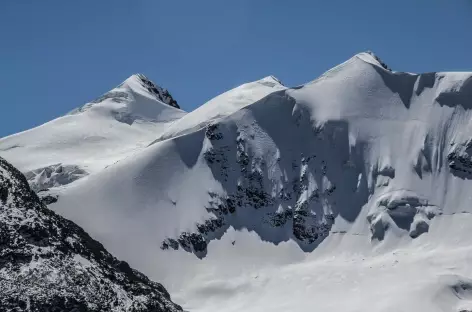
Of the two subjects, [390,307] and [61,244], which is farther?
[390,307]

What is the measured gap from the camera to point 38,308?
10138 centimetres

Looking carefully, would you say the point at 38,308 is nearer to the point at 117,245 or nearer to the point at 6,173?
the point at 6,173

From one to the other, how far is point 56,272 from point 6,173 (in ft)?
65.7

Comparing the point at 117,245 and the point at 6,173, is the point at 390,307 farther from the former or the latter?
the point at 6,173

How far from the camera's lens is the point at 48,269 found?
350 feet

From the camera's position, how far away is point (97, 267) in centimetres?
11525

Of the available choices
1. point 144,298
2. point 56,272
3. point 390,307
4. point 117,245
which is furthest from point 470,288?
point 56,272

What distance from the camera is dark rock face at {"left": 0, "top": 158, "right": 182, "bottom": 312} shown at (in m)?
103

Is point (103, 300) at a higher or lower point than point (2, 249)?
lower

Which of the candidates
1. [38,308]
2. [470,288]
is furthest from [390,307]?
[38,308]

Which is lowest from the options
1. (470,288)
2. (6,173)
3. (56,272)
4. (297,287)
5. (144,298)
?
(470,288)

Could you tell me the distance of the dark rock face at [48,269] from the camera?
337ft

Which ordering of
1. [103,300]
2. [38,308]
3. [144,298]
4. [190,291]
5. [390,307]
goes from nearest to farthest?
[38,308] < [103,300] < [144,298] < [390,307] < [190,291]

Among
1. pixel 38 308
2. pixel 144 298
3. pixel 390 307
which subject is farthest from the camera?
pixel 390 307
